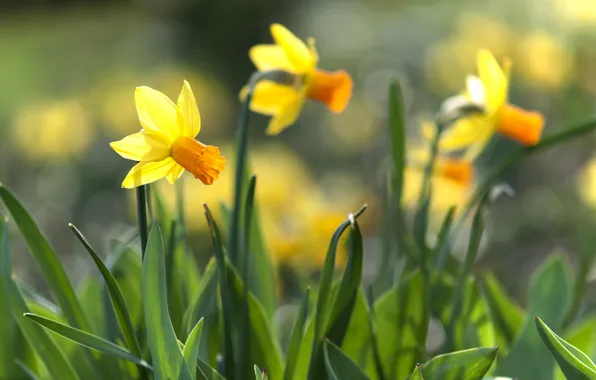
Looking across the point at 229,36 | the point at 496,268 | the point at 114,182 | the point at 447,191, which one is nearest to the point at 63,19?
the point at 229,36

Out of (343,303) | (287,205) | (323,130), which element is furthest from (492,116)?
(323,130)

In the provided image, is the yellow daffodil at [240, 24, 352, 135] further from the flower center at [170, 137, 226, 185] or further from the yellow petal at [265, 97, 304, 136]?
the flower center at [170, 137, 226, 185]

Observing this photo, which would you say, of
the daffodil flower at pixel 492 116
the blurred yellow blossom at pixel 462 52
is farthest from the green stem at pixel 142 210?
the blurred yellow blossom at pixel 462 52

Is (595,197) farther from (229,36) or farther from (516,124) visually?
(229,36)

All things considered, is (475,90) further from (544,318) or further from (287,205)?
(287,205)

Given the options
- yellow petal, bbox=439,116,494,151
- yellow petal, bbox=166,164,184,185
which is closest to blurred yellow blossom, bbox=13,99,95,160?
yellow petal, bbox=439,116,494,151

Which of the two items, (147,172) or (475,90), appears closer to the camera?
(147,172)

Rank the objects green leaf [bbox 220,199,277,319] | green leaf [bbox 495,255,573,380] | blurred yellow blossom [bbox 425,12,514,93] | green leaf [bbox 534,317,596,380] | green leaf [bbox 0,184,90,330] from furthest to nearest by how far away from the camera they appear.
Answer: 1. blurred yellow blossom [bbox 425,12,514,93]
2. green leaf [bbox 220,199,277,319]
3. green leaf [bbox 495,255,573,380]
4. green leaf [bbox 0,184,90,330]
5. green leaf [bbox 534,317,596,380]
